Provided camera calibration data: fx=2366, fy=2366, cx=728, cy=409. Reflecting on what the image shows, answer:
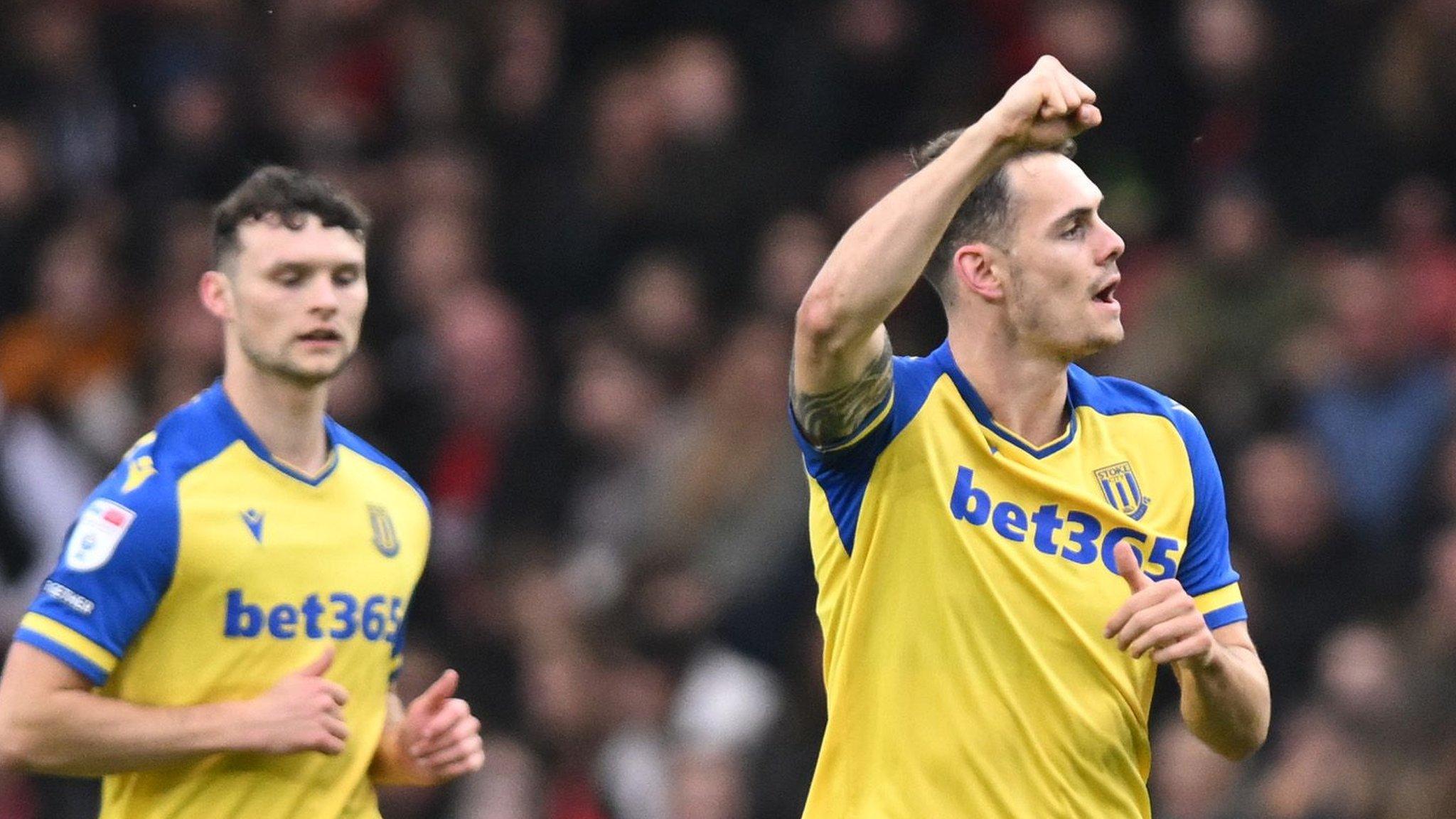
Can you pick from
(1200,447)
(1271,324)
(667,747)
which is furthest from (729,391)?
(1200,447)

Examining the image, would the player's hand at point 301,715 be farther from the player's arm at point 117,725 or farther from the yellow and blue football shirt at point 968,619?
the yellow and blue football shirt at point 968,619

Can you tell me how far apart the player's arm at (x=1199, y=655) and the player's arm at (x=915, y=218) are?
0.73 m

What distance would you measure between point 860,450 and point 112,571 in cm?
170

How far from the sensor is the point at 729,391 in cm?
1026

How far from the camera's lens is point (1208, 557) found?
5266 millimetres

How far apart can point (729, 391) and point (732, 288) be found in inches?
32.3

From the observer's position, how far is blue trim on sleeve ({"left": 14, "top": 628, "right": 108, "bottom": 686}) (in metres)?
5.23

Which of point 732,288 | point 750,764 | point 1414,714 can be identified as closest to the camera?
point 1414,714

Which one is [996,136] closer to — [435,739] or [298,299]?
[298,299]

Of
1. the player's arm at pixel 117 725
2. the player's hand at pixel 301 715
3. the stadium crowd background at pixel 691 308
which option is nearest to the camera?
the player's arm at pixel 117 725

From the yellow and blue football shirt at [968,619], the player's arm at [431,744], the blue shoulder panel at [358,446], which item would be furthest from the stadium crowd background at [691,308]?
the yellow and blue football shirt at [968,619]

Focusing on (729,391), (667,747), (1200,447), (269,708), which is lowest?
(667,747)

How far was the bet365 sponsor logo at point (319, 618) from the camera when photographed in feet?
17.9

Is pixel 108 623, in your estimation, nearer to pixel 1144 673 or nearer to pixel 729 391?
pixel 1144 673
